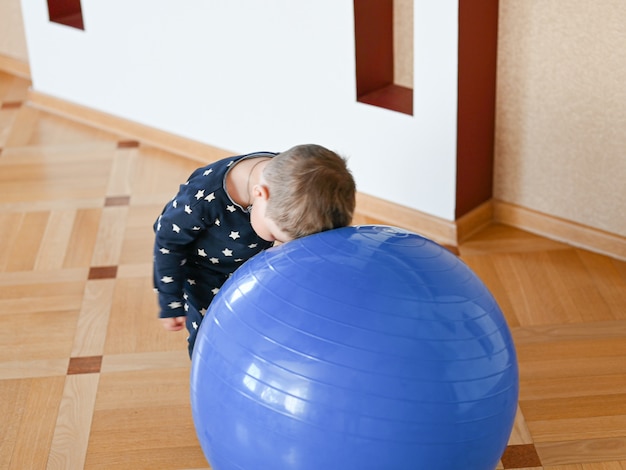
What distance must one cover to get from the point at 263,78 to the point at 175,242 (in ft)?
4.51

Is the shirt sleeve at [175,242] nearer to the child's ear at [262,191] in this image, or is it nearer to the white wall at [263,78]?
the child's ear at [262,191]

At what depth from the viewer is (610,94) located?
2.55m

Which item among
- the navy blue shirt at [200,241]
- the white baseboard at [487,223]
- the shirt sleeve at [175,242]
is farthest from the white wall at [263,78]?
the shirt sleeve at [175,242]

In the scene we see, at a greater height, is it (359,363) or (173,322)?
(359,363)

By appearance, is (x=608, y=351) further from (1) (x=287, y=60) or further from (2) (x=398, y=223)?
(1) (x=287, y=60)

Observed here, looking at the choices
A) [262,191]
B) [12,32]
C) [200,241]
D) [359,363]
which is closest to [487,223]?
[200,241]

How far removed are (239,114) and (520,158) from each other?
1.02m

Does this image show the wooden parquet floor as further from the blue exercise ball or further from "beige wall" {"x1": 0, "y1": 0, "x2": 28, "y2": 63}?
"beige wall" {"x1": 0, "y1": 0, "x2": 28, "y2": 63}

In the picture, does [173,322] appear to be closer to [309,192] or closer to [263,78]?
[309,192]

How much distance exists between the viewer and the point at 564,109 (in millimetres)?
2664

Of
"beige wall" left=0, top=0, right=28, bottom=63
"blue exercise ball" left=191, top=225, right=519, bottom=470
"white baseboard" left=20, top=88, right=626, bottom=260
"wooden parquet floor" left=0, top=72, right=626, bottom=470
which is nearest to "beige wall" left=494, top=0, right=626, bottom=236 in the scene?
"white baseboard" left=20, top=88, right=626, bottom=260

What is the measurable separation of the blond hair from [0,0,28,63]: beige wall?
3.12 meters

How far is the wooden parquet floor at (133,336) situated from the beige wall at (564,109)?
0.15m

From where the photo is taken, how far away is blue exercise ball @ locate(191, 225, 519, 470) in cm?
139
